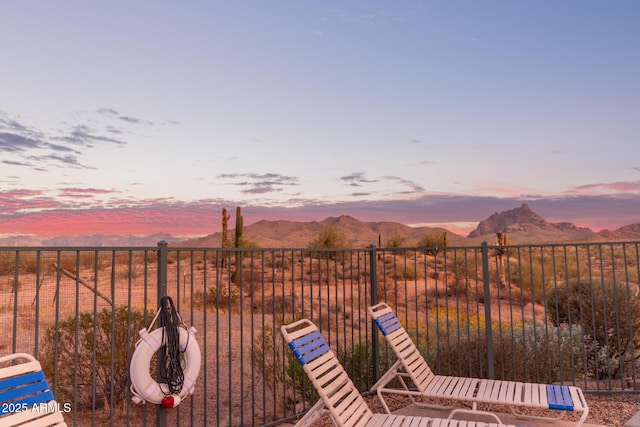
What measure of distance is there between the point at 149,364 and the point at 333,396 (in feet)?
4.58

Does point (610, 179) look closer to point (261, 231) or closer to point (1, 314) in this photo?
point (1, 314)

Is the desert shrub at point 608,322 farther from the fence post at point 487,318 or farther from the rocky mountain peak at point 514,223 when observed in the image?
the rocky mountain peak at point 514,223

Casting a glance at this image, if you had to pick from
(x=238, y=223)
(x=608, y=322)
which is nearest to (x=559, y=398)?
(x=608, y=322)

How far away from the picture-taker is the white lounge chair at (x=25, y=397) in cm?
250

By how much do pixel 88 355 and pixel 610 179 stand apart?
19.6 metres

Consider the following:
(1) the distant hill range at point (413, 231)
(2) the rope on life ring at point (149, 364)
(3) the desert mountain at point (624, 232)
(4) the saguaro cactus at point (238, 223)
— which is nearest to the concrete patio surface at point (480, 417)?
(2) the rope on life ring at point (149, 364)

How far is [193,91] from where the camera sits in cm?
1425

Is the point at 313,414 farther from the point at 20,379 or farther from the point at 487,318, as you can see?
the point at 487,318

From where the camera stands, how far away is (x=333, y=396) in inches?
156

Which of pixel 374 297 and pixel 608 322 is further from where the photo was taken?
pixel 608 322

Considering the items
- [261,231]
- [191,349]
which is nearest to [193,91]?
[191,349]

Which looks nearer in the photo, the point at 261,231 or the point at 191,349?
the point at 191,349

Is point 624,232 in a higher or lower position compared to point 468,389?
higher

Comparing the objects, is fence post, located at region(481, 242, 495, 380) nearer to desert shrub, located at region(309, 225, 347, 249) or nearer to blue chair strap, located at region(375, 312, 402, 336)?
blue chair strap, located at region(375, 312, 402, 336)
